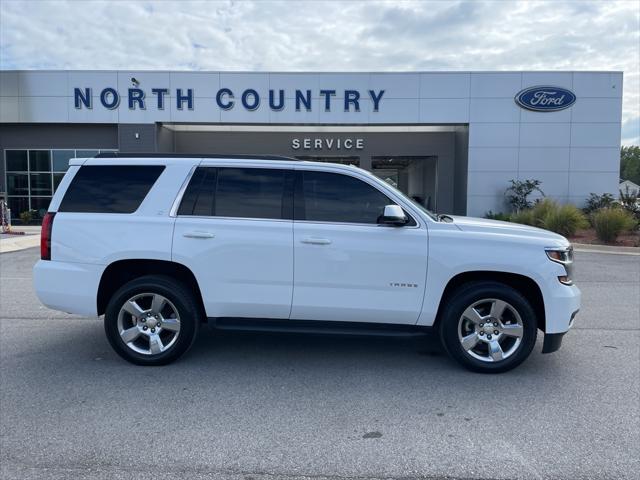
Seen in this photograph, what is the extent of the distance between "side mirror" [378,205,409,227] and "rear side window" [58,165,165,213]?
7.37 ft

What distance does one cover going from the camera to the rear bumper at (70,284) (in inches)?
188

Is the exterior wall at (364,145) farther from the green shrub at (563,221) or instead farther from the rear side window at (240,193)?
the rear side window at (240,193)

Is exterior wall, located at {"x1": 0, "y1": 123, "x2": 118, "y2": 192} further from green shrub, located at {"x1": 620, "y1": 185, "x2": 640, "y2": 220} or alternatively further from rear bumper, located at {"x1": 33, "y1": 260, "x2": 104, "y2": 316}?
green shrub, located at {"x1": 620, "y1": 185, "x2": 640, "y2": 220}

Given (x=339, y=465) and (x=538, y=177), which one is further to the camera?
(x=538, y=177)

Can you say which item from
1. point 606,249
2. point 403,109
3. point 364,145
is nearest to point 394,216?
point 606,249

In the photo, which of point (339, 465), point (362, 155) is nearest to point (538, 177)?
point (362, 155)

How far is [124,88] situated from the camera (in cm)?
2353

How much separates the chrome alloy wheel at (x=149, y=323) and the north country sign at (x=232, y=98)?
66.3 feet

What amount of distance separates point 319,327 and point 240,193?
1491 mm

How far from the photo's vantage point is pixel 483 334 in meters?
4.64

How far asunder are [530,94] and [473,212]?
5987 millimetres

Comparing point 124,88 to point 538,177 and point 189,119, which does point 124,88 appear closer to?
point 189,119

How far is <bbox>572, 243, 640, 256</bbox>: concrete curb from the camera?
48.2 ft

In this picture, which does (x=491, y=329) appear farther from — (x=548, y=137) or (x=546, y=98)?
(x=546, y=98)
